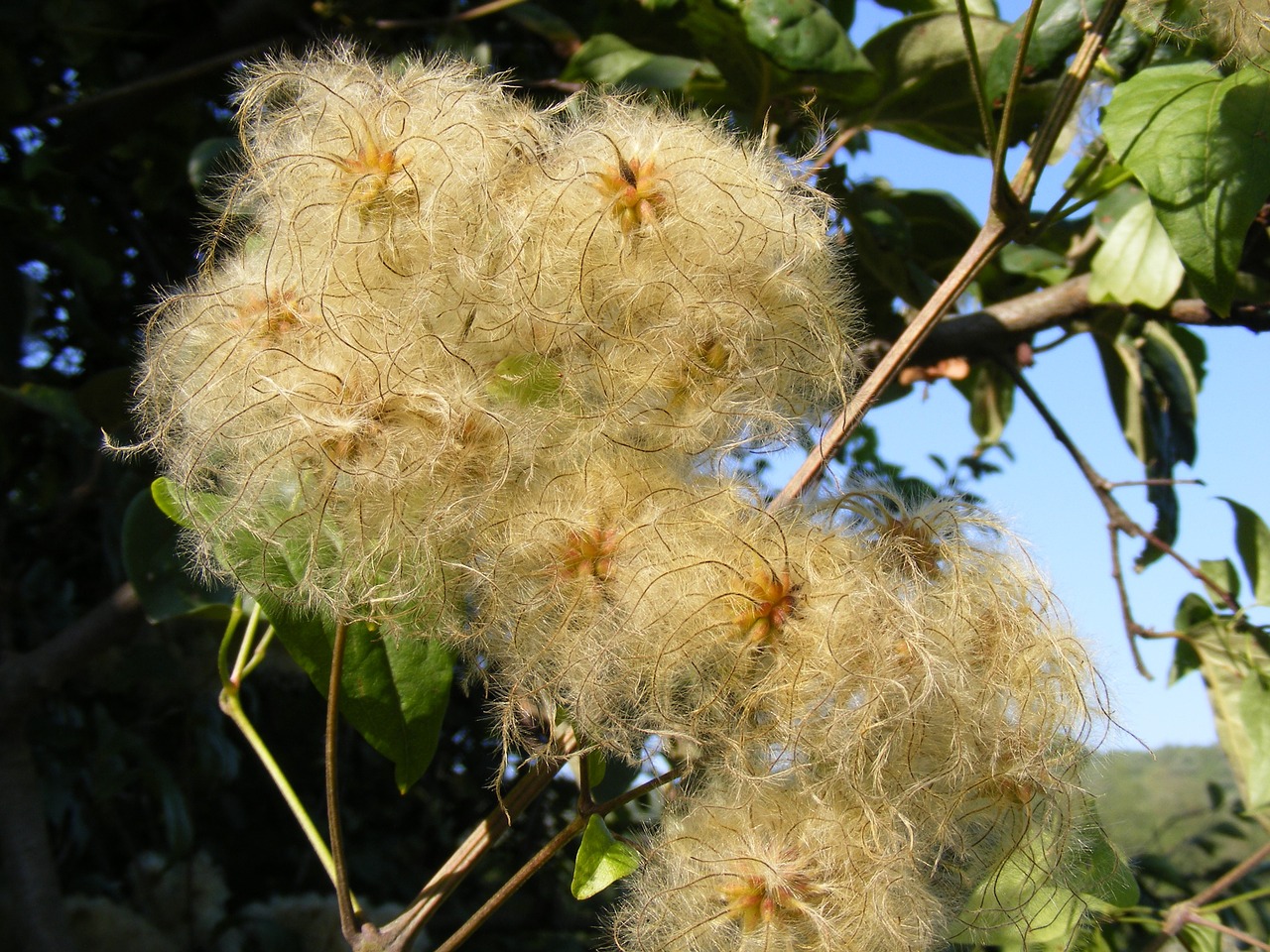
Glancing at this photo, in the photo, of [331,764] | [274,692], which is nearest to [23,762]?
[274,692]

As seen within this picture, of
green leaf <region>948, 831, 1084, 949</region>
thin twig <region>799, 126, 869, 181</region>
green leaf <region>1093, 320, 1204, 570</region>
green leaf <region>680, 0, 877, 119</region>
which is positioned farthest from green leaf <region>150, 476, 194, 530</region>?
green leaf <region>1093, 320, 1204, 570</region>

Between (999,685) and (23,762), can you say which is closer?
(999,685)

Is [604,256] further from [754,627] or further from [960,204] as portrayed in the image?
[960,204]

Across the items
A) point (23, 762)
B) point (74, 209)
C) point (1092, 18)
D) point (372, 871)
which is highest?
point (1092, 18)

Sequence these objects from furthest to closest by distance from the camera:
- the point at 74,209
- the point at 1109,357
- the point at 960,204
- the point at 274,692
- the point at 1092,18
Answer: the point at 274,692, the point at 74,209, the point at 1109,357, the point at 960,204, the point at 1092,18

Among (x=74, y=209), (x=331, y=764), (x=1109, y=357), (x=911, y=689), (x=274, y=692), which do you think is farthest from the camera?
(x=274, y=692)

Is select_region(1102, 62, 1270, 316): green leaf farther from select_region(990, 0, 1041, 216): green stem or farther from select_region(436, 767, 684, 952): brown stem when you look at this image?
select_region(436, 767, 684, 952): brown stem
